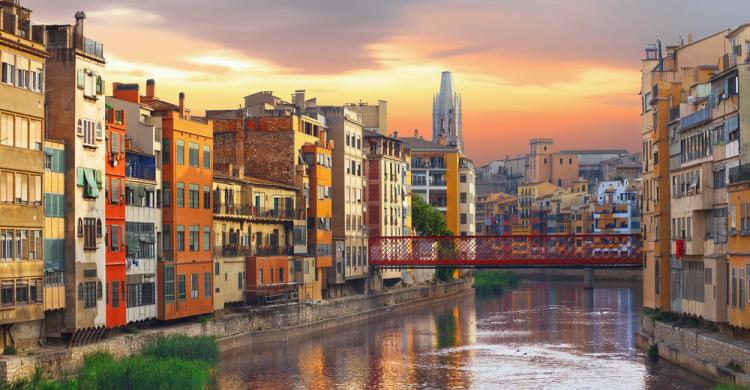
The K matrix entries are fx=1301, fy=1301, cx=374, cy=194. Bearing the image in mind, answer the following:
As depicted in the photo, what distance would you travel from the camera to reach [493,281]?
156750mm

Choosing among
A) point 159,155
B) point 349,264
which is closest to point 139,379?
point 159,155

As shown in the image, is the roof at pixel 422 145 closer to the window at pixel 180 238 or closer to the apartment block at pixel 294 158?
the apartment block at pixel 294 158

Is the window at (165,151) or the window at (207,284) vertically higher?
the window at (165,151)

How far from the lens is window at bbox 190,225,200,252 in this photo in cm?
6594

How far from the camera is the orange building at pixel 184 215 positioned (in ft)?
208

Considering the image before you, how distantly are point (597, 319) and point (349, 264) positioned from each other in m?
18.4

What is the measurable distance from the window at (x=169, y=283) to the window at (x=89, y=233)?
9.52 m

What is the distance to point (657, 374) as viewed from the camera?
56000 millimetres

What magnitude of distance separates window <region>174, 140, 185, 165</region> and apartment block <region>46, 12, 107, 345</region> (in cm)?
1070

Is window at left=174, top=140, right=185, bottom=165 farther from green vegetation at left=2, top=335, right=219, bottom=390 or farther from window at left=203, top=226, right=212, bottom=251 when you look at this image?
green vegetation at left=2, top=335, right=219, bottom=390

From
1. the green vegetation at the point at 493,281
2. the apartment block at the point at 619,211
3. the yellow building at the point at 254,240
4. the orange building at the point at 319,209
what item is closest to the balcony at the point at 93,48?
the yellow building at the point at 254,240

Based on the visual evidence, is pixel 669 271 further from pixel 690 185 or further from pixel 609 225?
pixel 609 225

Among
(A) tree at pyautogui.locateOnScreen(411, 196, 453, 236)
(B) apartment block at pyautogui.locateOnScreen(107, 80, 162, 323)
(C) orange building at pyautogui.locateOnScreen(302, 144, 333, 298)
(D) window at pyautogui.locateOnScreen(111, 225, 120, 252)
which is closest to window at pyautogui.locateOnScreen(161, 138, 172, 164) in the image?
(B) apartment block at pyautogui.locateOnScreen(107, 80, 162, 323)

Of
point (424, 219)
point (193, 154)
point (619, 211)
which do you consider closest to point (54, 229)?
point (193, 154)
